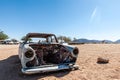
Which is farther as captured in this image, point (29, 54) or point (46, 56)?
point (46, 56)

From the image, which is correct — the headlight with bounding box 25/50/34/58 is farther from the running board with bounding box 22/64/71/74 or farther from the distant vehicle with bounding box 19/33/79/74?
the running board with bounding box 22/64/71/74

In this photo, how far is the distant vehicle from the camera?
558cm

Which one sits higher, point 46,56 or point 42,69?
point 46,56

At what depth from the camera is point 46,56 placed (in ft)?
22.8

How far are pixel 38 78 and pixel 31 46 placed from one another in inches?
48.9

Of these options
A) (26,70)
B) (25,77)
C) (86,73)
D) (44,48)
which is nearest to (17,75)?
(25,77)

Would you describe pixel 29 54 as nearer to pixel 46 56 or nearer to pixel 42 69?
pixel 42 69

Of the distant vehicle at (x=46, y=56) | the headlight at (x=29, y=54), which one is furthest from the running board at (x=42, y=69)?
the headlight at (x=29, y=54)

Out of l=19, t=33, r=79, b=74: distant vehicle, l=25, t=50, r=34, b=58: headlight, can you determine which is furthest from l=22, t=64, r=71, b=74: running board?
l=25, t=50, r=34, b=58: headlight

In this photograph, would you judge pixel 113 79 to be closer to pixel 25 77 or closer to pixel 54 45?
pixel 54 45

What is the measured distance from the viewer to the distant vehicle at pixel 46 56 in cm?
558

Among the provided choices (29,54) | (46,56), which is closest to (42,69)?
(29,54)

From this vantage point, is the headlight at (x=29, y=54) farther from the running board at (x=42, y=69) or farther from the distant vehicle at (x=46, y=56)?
the running board at (x=42, y=69)

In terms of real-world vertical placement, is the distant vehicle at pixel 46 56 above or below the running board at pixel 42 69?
above
